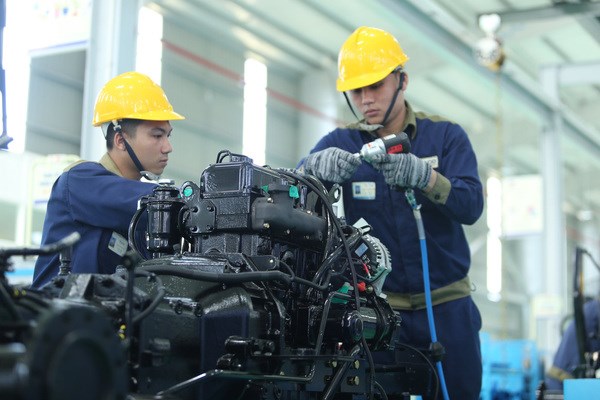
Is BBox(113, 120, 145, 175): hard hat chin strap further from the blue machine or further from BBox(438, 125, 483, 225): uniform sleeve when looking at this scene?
the blue machine

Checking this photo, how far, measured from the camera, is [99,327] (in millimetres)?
1258

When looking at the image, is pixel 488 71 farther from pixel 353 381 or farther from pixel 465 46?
pixel 353 381

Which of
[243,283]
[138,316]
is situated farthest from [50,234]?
[138,316]

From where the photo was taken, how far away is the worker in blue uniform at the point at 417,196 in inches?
107

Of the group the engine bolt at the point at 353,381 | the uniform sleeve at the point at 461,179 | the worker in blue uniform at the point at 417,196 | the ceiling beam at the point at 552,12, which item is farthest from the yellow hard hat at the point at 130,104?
the ceiling beam at the point at 552,12

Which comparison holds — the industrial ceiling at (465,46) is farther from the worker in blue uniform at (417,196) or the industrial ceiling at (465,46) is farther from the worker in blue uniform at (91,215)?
the worker in blue uniform at (91,215)

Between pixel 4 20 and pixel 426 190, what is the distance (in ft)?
4.38

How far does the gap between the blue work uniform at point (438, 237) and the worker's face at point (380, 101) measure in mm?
57

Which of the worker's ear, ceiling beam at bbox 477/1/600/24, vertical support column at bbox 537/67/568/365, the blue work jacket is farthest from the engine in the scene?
vertical support column at bbox 537/67/568/365

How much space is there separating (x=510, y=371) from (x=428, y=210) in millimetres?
4450

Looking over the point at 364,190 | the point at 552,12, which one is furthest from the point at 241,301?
A: the point at 552,12

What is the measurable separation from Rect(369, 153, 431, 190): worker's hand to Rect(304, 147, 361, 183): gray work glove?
0.25ft

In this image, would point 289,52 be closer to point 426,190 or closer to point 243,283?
point 426,190

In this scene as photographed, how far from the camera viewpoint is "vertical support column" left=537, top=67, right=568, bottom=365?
8680mm
